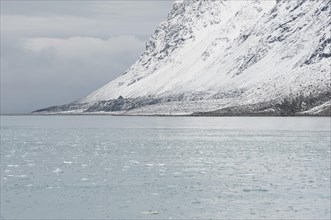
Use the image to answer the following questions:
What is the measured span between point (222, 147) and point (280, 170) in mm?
28327

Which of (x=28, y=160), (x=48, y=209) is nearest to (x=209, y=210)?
(x=48, y=209)

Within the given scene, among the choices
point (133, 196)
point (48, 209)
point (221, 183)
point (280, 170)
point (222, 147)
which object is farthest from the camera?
point (222, 147)

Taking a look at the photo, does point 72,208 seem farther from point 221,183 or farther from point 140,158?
point 140,158

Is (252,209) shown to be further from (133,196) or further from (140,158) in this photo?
(140,158)

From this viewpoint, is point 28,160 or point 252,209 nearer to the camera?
point 252,209

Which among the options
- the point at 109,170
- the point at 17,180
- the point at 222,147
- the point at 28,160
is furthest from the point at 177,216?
the point at 222,147

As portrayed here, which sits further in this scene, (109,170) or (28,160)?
(28,160)

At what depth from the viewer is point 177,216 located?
3481 cm

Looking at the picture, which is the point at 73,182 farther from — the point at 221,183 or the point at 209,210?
the point at 209,210

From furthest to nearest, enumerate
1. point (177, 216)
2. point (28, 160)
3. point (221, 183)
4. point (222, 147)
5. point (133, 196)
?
point (222, 147)
point (28, 160)
point (221, 183)
point (133, 196)
point (177, 216)

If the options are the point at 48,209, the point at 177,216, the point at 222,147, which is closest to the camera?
the point at 177,216

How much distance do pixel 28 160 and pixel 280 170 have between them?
21.8 metres

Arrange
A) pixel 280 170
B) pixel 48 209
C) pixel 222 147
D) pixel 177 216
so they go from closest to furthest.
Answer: pixel 177 216, pixel 48 209, pixel 280 170, pixel 222 147

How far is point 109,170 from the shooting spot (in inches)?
2138
